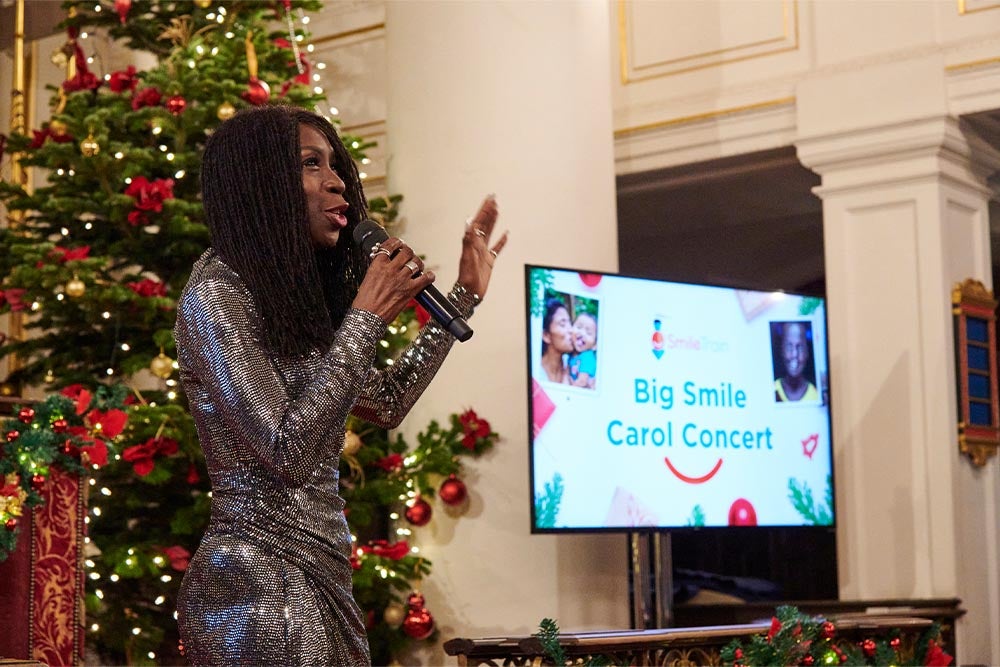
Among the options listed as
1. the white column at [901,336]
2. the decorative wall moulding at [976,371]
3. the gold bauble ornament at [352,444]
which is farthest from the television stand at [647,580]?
the decorative wall moulding at [976,371]

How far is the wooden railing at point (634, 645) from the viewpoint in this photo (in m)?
3.70

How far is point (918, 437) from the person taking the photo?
5.54 meters

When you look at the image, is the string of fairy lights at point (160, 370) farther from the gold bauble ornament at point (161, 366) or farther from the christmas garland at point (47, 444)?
the christmas garland at point (47, 444)

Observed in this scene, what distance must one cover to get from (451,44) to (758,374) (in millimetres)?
1662

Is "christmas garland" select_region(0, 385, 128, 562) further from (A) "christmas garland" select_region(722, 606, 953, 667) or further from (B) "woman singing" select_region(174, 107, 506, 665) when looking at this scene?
(A) "christmas garland" select_region(722, 606, 953, 667)

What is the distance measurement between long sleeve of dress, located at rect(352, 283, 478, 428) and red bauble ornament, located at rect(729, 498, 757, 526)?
324cm

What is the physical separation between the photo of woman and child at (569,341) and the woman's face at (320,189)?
2.88m

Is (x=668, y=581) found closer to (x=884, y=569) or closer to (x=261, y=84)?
(x=884, y=569)

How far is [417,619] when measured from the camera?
509 cm

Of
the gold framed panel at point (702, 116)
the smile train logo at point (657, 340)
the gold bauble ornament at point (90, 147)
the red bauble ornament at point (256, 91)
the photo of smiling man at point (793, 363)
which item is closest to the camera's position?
the gold bauble ornament at point (90, 147)

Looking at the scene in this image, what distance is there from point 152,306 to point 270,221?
9.62 ft

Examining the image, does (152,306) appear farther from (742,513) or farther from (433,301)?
(433,301)

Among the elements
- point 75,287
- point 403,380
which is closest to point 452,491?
point 75,287

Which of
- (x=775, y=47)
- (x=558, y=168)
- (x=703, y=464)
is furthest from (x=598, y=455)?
(x=775, y=47)
